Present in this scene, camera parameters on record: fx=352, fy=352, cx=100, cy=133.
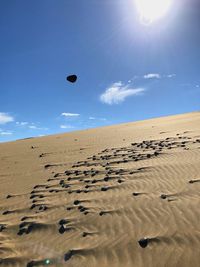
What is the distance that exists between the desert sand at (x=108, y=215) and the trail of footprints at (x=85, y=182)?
0.02 m

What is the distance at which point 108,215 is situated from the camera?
7484 mm

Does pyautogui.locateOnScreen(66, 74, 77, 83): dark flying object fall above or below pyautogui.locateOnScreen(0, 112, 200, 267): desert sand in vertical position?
above

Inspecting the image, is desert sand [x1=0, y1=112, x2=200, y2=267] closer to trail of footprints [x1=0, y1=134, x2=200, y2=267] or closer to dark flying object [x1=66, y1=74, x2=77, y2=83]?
trail of footprints [x1=0, y1=134, x2=200, y2=267]

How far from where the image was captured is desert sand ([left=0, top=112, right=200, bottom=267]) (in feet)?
19.3

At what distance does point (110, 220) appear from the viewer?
7211 millimetres

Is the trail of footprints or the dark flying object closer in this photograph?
the trail of footprints

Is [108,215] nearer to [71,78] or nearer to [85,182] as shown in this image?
[85,182]

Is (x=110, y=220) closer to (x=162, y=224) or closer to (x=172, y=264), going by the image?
(x=162, y=224)

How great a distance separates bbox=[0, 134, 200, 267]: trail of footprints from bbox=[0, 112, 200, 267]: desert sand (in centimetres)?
2

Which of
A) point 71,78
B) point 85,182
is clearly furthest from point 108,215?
point 71,78

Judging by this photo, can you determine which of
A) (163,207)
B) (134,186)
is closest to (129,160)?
(134,186)

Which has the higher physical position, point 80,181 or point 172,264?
point 80,181

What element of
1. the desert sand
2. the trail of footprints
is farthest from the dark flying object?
the desert sand

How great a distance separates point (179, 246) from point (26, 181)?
294 inches
